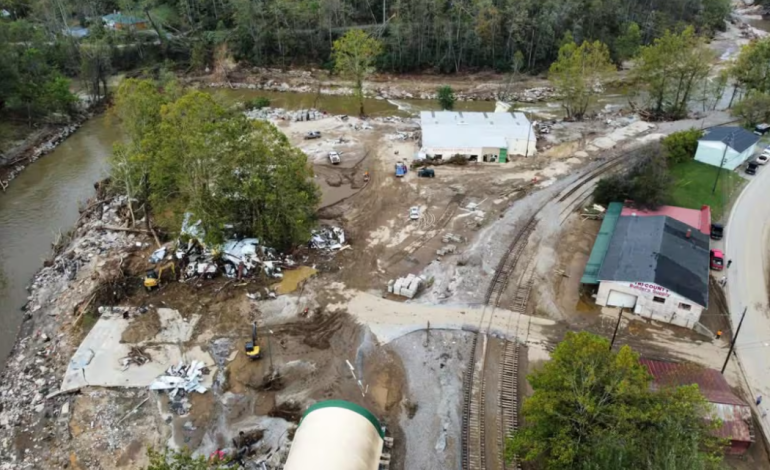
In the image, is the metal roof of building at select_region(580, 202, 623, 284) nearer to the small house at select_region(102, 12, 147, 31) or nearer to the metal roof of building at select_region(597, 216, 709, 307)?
the metal roof of building at select_region(597, 216, 709, 307)

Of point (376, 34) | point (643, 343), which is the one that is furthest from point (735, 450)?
point (376, 34)

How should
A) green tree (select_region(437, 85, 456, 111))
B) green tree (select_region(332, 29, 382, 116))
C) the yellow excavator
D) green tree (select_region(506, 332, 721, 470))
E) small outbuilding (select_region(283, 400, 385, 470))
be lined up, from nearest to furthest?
green tree (select_region(506, 332, 721, 470))
small outbuilding (select_region(283, 400, 385, 470))
the yellow excavator
green tree (select_region(437, 85, 456, 111))
green tree (select_region(332, 29, 382, 116))

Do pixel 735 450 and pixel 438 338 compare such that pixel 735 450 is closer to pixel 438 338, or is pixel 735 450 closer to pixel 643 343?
pixel 643 343

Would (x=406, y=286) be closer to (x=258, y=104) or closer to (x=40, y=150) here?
(x=258, y=104)

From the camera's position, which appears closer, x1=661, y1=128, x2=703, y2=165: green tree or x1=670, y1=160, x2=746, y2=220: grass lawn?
x1=670, y1=160, x2=746, y2=220: grass lawn

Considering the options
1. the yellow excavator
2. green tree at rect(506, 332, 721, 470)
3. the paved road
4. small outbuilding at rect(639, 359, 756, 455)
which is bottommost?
the paved road

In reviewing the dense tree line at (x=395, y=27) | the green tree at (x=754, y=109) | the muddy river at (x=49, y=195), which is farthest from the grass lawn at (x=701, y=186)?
the dense tree line at (x=395, y=27)

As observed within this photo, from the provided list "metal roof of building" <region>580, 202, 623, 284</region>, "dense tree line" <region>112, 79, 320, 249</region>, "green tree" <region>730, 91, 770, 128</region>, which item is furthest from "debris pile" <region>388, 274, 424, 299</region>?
"green tree" <region>730, 91, 770, 128</region>
